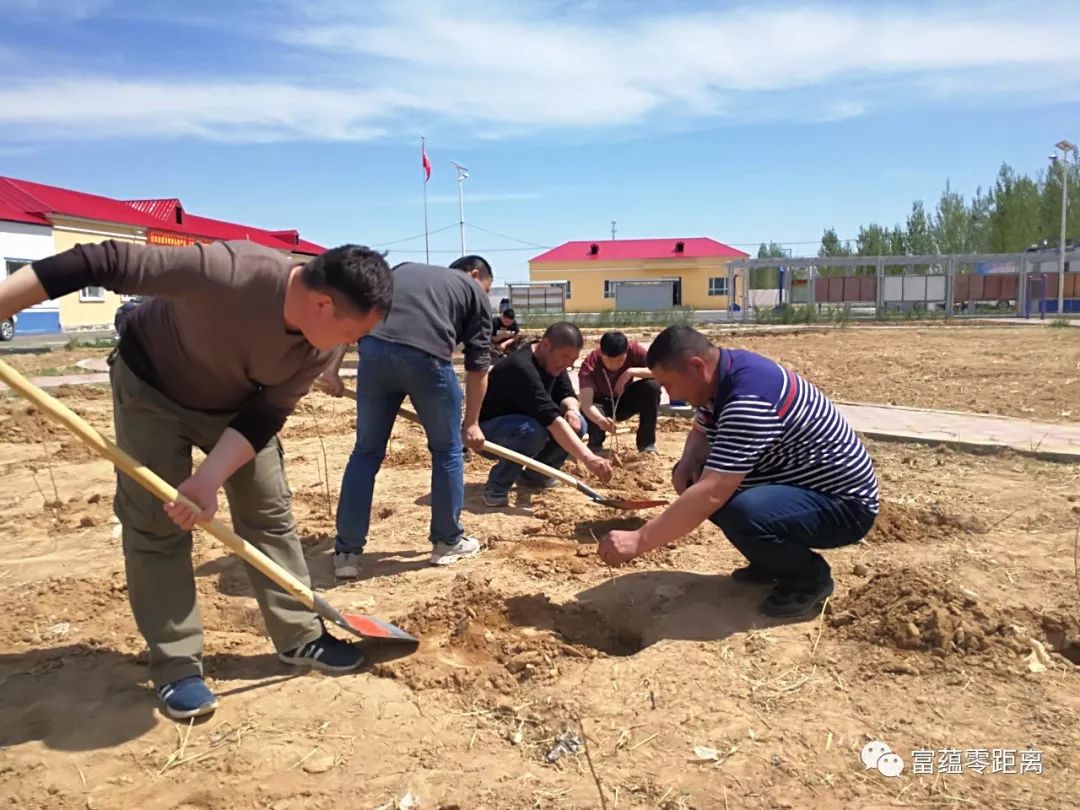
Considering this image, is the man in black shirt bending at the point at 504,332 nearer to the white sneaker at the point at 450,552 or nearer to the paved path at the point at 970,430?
the paved path at the point at 970,430

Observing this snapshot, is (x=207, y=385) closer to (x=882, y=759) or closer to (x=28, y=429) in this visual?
(x=882, y=759)

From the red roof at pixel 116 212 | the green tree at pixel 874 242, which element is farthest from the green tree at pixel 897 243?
the red roof at pixel 116 212

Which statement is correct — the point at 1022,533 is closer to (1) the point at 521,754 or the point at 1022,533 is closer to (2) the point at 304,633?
(1) the point at 521,754

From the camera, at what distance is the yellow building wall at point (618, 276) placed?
52.4 metres

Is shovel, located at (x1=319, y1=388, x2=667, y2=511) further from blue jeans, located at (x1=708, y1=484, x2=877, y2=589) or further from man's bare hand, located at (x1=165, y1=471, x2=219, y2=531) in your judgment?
man's bare hand, located at (x1=165, y1=471, x2=219, y2=531)

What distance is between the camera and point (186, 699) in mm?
2801

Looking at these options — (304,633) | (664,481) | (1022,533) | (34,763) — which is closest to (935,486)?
(1022,533)

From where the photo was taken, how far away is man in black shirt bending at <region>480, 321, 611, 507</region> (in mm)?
5402

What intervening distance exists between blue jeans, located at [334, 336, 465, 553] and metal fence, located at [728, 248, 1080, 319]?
29084 millimetres

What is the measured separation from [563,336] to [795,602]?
2.42 m

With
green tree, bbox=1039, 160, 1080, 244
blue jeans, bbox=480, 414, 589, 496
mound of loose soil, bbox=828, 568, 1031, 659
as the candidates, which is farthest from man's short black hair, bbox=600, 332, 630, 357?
green tree, bbox=1039, 160, 1080, 244

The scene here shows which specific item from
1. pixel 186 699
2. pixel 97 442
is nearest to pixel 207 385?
pixel 97 442

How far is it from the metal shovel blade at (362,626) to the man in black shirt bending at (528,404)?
84.0 inches

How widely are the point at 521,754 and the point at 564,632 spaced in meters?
0.92
